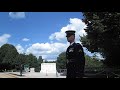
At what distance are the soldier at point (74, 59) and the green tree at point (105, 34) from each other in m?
12.0

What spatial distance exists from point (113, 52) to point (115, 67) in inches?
41.6

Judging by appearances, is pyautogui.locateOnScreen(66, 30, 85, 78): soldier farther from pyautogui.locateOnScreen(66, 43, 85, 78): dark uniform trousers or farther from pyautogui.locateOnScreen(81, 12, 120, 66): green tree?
pyautogui.locateOnScreen(81, 12, 120, 66): green tree

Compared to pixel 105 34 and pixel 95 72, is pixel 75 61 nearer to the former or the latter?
pixel 95 72

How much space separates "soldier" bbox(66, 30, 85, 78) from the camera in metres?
6.29

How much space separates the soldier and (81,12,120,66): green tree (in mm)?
12008

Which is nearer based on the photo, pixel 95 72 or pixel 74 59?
pixel 74 59

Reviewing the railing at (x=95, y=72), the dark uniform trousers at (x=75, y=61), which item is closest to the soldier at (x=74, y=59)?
the dark uniform trousers at (x=75, y=61)

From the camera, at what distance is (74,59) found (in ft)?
20.8

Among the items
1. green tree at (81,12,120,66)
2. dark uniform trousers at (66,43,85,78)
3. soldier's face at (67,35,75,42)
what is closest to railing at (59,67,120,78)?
dark uniform trousers at (66,43,85,78)

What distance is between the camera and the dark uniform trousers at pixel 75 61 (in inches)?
247

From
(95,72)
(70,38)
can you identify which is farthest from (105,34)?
(70,38)

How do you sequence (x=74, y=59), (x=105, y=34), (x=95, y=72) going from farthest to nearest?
(x=105, y=34)
(x=95, y=72)
(x=74, y=59)

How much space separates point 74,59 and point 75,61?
61mm
